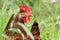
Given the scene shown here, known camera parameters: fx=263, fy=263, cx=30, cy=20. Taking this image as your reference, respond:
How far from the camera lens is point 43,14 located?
2.93 meters

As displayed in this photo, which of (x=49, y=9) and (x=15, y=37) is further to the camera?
(x=49, y=9)

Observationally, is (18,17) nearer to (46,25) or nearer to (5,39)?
(5,39)

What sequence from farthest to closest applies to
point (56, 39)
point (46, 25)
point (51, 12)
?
point (51, 12) < point (46, 25) < point (56, 39)

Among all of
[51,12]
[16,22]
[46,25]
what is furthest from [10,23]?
[51,12]

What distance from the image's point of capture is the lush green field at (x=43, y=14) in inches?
96.0

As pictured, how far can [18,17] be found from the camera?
2.01 m

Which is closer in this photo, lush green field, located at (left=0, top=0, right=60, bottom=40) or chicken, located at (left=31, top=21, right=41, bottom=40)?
chicken, located at (left=31, top=21, right=41, bottom=40)

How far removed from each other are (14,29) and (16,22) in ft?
0.31

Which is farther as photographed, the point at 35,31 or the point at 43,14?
the point at 43,14

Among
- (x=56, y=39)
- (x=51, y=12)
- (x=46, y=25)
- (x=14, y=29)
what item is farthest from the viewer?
(x=51, y=12)

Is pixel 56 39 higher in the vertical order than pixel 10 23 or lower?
lower

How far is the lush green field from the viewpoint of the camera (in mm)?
2439

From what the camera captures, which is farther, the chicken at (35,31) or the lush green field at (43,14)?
the lush green field at (43,14)

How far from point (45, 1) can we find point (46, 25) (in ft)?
1.90
